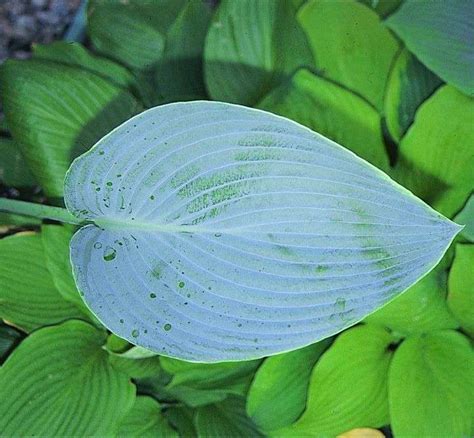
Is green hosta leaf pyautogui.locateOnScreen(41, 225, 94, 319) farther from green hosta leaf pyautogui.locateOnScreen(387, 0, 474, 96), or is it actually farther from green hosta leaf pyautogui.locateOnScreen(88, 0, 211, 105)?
green hosta leaf pyautogui.locateOnScreen(387, 0, 474, 96)

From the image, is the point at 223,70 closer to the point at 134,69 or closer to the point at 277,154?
the point at 134,69

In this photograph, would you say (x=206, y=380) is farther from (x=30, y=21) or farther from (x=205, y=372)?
(x=30, y=21)

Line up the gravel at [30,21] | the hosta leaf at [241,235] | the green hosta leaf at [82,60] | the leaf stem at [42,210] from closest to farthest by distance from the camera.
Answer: the hosta leaf at [241,235]
the leaf stem at [42,210]
the green hosta leaf at [82,60]
the gravel at [30,21]

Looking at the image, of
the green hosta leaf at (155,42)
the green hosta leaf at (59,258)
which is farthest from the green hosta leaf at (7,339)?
the green hosta leaf at (155,42)

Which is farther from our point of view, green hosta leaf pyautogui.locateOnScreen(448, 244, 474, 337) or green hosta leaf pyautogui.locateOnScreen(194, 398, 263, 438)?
green hosta leaf pyautogui.locateOnScreen(194, 398, 263, 438)

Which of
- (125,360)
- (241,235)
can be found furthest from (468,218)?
(125,360)

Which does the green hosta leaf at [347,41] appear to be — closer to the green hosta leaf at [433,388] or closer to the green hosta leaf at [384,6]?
the green hosta leaf at [384,6]

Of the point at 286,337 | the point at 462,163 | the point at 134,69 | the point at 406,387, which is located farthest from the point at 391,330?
the point at 134,69

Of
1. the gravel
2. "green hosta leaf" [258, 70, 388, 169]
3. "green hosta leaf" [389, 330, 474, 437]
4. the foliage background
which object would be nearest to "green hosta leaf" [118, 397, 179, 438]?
the foliage background
